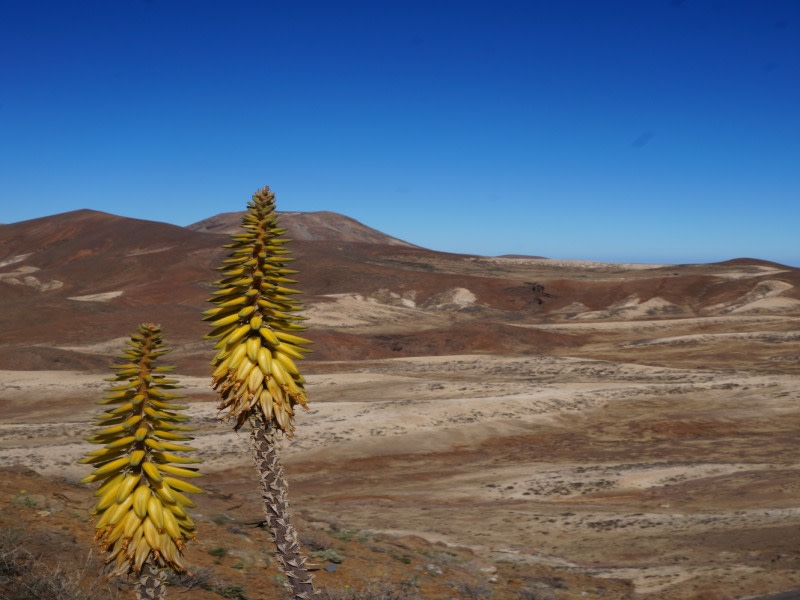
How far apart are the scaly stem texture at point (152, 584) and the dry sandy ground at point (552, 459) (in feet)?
33.1

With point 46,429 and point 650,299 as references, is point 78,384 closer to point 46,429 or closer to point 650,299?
point 46,429

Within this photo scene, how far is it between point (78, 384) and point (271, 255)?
34164 millimetres

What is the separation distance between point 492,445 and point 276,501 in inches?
893

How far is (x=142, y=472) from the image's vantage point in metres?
4.61

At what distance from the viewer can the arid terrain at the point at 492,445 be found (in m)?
12.6

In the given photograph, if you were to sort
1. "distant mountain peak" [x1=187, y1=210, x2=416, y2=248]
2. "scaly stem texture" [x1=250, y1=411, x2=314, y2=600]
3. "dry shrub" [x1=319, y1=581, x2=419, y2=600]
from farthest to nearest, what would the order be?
"distant mountain peak" [x1=187, y1=210, x2=416, y2=248] < "dry shrub" [x1=319, y1=581, x2=419, y2=600] < "scaly stem texture" [x1=250, y1=411, x2=314, y2=600]

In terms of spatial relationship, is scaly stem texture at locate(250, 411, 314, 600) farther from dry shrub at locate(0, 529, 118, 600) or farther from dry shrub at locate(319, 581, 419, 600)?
dry shrub at locate(319, 581, 419, 600)

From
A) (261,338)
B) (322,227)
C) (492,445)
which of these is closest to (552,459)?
(492,445)

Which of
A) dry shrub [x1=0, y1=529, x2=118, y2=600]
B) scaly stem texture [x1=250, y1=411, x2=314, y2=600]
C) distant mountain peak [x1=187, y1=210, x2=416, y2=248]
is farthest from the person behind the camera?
distant mountain peak [x1=187, y1=210, x2=416, y2=248]

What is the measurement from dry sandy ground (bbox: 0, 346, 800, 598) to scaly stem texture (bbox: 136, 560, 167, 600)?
10.1 metres

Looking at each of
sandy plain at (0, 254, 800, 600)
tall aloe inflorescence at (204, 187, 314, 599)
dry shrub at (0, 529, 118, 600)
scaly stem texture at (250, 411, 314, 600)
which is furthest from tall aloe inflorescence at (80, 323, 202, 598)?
sandy plain at (0, 254, 800, 600)

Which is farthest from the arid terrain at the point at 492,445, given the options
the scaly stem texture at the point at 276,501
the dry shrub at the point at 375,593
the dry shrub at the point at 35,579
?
the scaly stem texture at the point at 276,501

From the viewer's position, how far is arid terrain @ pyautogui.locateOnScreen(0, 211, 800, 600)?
12.6 metres

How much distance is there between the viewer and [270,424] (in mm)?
5184
